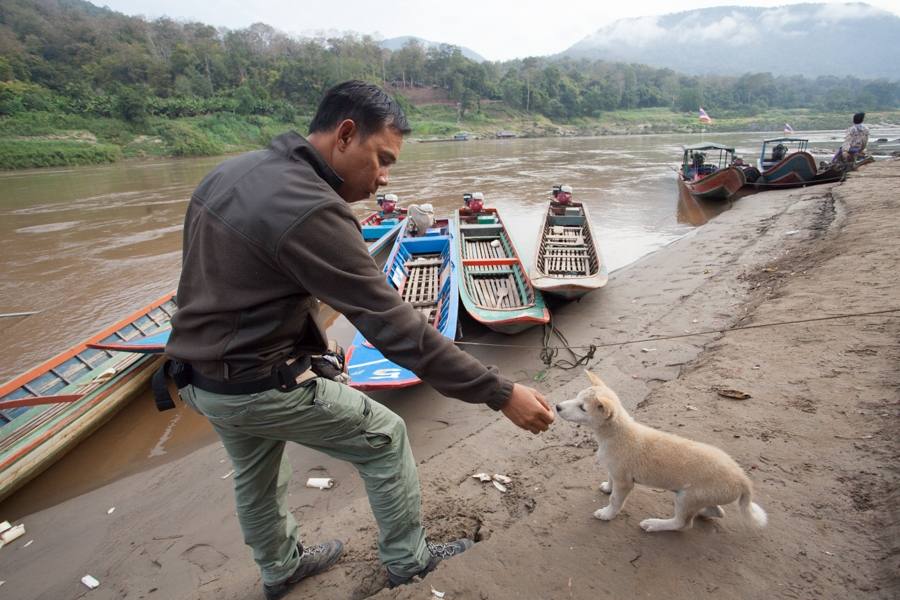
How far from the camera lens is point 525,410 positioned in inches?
68.2

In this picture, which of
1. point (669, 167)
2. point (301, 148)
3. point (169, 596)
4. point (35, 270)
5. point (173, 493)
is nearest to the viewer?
point (301, 148)

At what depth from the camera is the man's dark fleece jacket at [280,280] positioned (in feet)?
4.52

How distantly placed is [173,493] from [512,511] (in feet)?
10.5

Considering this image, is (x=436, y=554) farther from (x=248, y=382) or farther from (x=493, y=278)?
(x=493, y=278)

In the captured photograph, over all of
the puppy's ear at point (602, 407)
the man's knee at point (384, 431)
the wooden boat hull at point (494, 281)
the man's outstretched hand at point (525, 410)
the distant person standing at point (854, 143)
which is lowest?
the wooden boat hull at point (494, 281)

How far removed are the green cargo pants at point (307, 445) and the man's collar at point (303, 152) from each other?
83 centimetres

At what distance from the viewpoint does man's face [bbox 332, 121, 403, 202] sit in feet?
5.40

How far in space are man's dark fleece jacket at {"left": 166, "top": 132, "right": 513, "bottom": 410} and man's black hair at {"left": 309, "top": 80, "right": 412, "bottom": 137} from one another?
15 centimetres

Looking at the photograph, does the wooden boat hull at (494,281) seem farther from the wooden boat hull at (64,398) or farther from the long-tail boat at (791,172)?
the long-tail boat at (791,172)

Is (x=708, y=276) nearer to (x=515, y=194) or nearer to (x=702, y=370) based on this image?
(x=702, y=370)

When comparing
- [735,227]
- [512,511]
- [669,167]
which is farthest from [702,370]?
[669,167]

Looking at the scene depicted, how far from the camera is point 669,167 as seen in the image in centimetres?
2647

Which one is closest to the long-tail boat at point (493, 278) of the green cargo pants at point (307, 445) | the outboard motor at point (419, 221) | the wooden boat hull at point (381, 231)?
the outboard motor at point (419, 221)

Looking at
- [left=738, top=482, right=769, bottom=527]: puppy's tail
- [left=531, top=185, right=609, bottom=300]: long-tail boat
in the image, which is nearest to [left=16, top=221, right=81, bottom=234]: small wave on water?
[left=531, top=185, right=609, bottom=300]: long-tail boat
